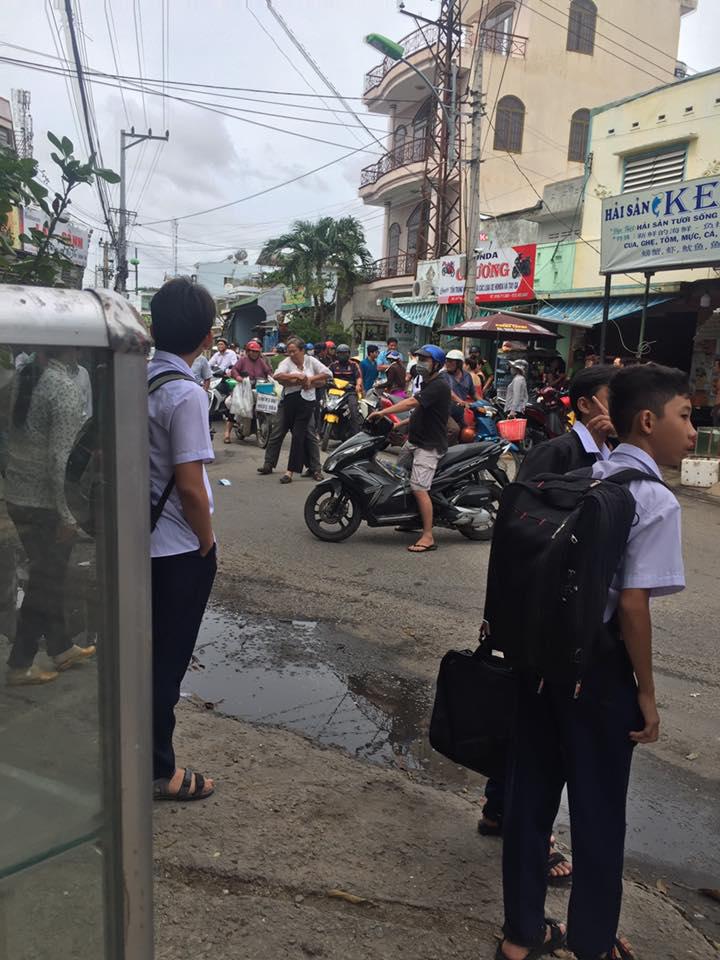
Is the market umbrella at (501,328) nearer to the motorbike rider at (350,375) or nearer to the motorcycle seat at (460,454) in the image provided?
the motorbike rider at (350,375)

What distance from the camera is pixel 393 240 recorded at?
32031 millimetres

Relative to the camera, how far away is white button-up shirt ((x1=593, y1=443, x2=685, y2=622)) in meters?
1.88

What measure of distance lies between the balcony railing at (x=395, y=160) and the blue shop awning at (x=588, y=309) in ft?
48.6

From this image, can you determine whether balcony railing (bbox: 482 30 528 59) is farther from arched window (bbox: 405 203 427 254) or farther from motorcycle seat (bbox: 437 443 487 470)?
motorcycle seat (bbox: 437 443 487 470)

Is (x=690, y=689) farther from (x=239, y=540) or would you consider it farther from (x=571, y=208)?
(x=571, y=208)

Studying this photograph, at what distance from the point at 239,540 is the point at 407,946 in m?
4.67

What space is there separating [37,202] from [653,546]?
2.12 meters

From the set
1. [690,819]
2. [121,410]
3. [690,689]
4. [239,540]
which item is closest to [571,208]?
[239,540]

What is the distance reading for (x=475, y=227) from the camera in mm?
15469

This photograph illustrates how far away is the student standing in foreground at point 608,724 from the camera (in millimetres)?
1897

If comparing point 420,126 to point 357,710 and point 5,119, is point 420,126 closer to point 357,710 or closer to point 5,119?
point 5,119

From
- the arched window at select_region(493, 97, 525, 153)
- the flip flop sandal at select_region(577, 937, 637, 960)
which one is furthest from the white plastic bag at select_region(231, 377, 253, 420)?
the arched window at select_region(493, 97, 525, 153)

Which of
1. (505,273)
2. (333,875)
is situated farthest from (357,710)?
(505,273)

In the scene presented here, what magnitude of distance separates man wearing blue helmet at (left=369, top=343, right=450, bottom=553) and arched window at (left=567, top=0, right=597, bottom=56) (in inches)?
1070
